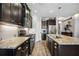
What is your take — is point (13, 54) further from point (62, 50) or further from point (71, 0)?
point (71, 0)

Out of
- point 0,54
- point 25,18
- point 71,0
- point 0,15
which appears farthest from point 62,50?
point 25,18

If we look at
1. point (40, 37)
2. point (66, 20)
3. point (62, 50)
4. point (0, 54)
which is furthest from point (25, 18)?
point (0, 54)

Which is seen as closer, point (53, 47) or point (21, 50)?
point (21, 50)

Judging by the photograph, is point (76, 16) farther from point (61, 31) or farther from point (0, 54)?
point (0, 54)

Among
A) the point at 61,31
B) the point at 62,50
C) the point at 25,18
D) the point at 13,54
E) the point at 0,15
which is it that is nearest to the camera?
the point at 13,54

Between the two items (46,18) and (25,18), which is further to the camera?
(25,18)

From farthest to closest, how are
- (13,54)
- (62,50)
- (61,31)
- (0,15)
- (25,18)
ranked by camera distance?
(25,18) < (61,31) < (62,50) < (0,15) < (13,54)

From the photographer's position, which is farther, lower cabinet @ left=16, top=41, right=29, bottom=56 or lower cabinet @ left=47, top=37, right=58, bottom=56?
lower cabinet @ left=47, top=37, right=58, bottom=56

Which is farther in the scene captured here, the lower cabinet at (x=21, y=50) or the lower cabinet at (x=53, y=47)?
the lower cabinet at (x=53, y=47)

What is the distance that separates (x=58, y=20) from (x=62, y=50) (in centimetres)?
66

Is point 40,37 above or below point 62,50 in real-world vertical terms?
above

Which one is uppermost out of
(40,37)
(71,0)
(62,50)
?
(71,0)

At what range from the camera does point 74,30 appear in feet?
8.03

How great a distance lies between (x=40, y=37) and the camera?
2.63 metres
